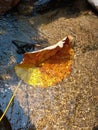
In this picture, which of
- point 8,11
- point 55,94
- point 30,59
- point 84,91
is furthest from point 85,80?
point 8,11

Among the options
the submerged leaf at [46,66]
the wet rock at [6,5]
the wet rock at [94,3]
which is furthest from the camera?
the wet rock at [94,3]

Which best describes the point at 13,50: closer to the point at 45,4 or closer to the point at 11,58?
the point at 11,58

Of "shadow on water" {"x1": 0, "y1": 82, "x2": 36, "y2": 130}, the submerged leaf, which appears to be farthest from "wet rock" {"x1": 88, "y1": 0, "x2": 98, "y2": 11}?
"shadow on water" {"x1": 0, "y1": 82, "x2": 36, "y2": 130}

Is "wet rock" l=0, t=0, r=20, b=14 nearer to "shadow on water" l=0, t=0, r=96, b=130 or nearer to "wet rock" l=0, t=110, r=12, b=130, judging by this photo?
"shadow on water" l=0, t=0, r=96, b=130

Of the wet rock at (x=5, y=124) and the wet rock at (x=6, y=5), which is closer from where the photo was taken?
the wet rock at (x=5, y=124)

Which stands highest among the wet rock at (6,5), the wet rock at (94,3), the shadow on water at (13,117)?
the wet rock at (6,5)

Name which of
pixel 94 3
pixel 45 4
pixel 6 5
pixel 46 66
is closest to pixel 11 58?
pixel 46 66

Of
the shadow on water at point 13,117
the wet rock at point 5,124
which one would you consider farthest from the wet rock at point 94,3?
the wet rock at point 5,124

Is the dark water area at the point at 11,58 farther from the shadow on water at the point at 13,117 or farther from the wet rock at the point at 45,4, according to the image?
the wet rock at the point at 45,4
